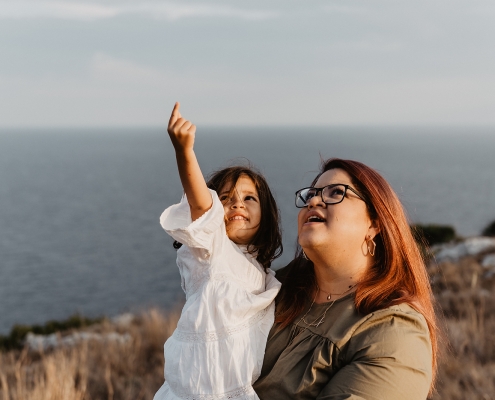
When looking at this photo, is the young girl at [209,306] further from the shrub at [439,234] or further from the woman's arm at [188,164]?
the shrub at [439,234]

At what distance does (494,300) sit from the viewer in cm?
669

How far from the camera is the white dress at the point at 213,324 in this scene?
7.62 ft

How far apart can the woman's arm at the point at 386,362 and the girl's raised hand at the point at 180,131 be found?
1002 millimetres

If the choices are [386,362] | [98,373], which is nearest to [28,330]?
[98,373]

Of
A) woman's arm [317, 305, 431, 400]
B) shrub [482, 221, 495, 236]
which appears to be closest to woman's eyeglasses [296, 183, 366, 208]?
woman's arm [317, 305, 431, 400]

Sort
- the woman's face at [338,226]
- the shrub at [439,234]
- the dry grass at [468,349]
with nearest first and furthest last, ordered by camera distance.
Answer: the woman's face at [338,226], the dry grass at [468,349], the shrub at [439,234]

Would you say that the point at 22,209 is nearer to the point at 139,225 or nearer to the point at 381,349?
the point at 139,225

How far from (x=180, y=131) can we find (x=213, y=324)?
2.86 ft

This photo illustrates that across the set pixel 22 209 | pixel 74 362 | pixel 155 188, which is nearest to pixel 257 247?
pixel 74 362

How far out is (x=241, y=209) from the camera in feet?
9.42

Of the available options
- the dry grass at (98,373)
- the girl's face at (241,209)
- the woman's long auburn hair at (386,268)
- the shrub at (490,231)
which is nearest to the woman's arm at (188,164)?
the girl's face at (241,209)

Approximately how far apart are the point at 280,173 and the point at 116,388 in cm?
6839

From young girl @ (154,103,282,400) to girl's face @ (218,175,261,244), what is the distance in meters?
0.21

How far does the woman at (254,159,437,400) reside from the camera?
200 centimetres
